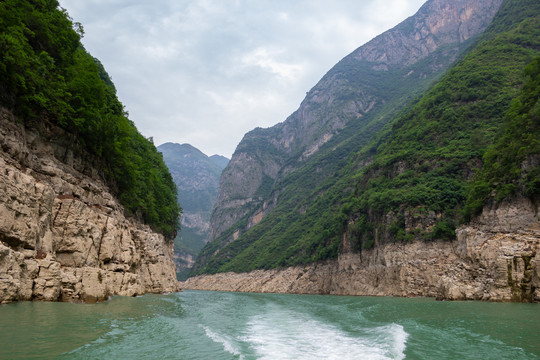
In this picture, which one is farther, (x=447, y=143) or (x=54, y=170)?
(x=447, y=143)

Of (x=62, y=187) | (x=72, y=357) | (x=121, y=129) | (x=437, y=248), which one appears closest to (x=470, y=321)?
(x=72, y=357)

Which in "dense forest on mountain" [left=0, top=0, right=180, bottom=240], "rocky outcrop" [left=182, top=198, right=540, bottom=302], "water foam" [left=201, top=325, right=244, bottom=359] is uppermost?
"dense forest on mountain" [left=0, top=0, right=180, bottom=240]

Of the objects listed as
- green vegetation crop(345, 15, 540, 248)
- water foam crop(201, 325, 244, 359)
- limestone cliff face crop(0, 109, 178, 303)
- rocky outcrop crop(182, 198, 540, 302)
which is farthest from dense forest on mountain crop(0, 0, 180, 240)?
green vegetation crop(345, 15, 540, 248)

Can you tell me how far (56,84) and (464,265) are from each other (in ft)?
128

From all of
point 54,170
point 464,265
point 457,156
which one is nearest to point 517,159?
point 464,265

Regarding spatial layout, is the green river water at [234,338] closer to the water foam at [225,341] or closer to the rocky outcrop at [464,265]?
the water foam at [225,341]

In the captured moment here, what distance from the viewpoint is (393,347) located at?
12.5m

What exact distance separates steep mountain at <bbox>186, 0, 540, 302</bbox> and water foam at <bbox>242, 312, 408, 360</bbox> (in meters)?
19.2

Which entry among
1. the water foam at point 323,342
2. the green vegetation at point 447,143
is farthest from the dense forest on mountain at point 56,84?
the green vegetation at point 447,143

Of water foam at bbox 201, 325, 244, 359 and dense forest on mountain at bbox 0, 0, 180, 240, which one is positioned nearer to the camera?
water foam at bbox 201, 325, 244, 359

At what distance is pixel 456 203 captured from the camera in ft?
158

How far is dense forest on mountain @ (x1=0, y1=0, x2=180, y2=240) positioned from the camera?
742 inches

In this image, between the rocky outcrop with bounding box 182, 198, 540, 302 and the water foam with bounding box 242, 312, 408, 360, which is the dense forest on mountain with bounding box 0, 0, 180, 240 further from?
the rocky outcrop with bounding box 182, 198, 540, 302

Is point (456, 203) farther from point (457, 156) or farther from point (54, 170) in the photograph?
point (54, 170)
